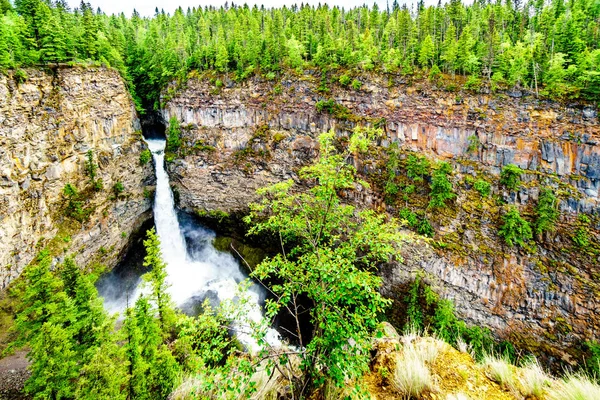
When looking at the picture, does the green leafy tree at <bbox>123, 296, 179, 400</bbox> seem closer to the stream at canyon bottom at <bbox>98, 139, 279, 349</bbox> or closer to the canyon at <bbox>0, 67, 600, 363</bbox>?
the stream at canyon bottom at <bbox>98, 139, 279, 349</bbox>

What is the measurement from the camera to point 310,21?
1927 inches

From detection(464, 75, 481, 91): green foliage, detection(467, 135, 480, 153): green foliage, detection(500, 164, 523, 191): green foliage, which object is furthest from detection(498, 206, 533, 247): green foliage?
detection(464, 75, 481, 91): green foliage

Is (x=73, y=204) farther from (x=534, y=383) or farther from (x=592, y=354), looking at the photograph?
(x=592, y=354)

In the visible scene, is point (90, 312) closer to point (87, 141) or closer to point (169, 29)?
point (87, 141)

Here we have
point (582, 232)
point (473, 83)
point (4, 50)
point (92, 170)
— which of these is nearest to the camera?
point (4, 50)

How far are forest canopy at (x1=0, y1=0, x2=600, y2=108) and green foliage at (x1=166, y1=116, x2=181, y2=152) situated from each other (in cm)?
374

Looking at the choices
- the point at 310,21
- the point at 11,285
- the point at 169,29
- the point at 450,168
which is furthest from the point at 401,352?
the point at 169,29

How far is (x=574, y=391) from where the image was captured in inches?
184

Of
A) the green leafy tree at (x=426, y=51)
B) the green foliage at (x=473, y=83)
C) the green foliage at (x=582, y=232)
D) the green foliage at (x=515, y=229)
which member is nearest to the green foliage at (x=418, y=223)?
the green foliage at (x=515, y=229)

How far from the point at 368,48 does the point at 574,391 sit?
34.6 m

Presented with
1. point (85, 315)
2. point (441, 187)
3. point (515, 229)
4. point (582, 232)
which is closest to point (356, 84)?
point (441, 187)

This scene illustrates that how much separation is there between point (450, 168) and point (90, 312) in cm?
2765

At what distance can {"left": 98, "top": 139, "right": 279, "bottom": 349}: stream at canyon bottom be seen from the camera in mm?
27312

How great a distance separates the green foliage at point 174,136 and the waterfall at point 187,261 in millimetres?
1912
